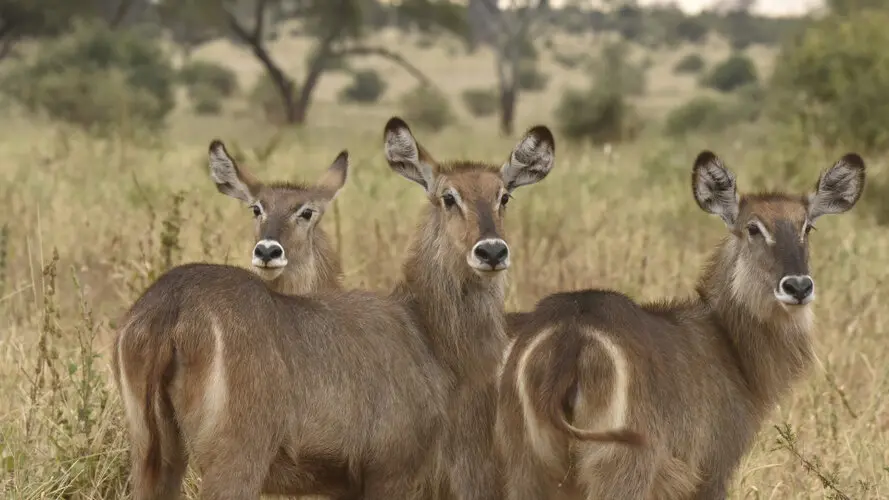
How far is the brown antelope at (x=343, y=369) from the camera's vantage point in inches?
150

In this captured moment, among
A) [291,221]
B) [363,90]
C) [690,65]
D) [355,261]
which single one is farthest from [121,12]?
[690,65]

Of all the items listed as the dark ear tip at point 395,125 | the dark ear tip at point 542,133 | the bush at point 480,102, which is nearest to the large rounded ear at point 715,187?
the dark ear tip at point 542,133

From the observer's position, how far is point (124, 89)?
846 inches

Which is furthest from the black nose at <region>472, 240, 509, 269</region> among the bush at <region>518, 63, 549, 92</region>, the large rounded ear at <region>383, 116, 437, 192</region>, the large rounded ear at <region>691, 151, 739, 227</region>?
the bush at <region>518, 63, 549, 92</region>

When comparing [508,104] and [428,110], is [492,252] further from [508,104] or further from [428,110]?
[428,110]

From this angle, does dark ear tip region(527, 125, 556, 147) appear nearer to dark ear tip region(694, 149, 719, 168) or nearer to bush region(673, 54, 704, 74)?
dark ear tip region(694, 149, 719, 168)

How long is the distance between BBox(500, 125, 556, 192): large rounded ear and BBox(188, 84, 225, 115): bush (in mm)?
29687

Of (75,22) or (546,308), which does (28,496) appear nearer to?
(546,308)

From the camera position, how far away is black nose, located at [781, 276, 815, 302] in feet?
15.4

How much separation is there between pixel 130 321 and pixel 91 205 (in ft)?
20.4

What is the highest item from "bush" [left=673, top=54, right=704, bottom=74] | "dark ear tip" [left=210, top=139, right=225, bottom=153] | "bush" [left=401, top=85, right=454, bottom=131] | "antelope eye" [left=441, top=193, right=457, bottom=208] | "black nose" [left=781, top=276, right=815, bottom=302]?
"bush" [left=673, top=54, right=704, bottom=74]

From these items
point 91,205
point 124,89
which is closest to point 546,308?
point 91,205

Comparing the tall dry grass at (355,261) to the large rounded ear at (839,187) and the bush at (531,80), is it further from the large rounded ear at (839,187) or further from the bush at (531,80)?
the bush at (531,80)

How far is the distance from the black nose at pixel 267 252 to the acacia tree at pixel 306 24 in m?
23.8
